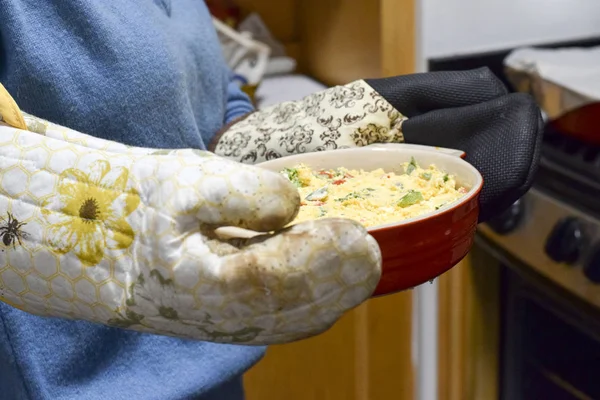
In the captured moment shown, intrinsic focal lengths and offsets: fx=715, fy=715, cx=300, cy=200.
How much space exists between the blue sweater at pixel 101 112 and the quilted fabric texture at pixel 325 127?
0.05 m

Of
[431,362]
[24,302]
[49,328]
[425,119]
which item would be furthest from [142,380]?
[431,362]

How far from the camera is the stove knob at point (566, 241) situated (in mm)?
876

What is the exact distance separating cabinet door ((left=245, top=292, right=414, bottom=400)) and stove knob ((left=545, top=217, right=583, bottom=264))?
26 centimetres

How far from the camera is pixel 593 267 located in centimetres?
86

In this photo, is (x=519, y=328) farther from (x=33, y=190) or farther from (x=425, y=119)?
(x=33, y=190)

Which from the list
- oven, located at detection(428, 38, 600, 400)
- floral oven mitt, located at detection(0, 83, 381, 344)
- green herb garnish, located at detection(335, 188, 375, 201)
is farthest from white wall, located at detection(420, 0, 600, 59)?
floral oven mitt, located at detection(0, 83, 381, 344)

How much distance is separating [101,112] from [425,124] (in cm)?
25

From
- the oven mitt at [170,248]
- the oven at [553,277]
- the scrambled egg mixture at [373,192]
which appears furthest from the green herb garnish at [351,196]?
the oven at [553,277]

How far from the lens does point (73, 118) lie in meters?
0.51

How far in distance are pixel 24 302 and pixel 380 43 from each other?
70 centimetres

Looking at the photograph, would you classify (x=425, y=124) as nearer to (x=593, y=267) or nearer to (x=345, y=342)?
(x=593, y=267)

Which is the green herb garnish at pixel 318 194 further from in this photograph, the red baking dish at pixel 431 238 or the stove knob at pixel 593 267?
the stove knob at pixel 593 267

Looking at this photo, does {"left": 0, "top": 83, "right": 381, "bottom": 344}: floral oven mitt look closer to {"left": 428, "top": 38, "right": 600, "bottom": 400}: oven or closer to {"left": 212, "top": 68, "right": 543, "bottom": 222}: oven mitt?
{"left": 212, "top": 68, "right": 543, "bottom": 222}: oven mitt

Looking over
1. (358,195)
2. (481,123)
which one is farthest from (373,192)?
(481,123)
